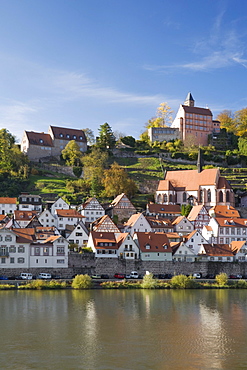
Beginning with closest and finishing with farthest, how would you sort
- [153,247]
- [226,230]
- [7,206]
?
[153,247]
[226,230]
[7,206]

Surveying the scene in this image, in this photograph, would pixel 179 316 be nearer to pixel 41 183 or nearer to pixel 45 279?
pixel 45 279

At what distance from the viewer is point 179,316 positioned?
38156 mm

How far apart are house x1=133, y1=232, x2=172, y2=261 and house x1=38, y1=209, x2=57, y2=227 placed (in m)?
14.0

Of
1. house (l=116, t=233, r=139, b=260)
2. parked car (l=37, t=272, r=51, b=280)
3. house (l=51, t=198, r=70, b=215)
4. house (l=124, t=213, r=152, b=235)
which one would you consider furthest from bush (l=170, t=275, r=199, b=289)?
house (l=51, t=198, r=70, b=215)

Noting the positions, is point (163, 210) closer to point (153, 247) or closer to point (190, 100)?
point (153, 247)

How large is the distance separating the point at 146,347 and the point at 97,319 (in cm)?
800

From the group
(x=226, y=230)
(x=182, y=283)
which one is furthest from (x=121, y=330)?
(x=226, y=230)

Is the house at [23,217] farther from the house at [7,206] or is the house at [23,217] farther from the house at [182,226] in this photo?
the house at [182,226]

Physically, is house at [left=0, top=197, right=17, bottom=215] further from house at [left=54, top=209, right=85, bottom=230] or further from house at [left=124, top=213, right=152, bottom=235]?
house at [left=124, top=213, right=152, bottom=235]

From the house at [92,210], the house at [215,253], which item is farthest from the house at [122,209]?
the house at [215,253]

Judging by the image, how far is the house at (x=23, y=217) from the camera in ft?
228

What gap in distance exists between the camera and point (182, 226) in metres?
72.2

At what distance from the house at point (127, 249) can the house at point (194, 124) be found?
5724 cm

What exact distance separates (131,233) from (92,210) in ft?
31.0
